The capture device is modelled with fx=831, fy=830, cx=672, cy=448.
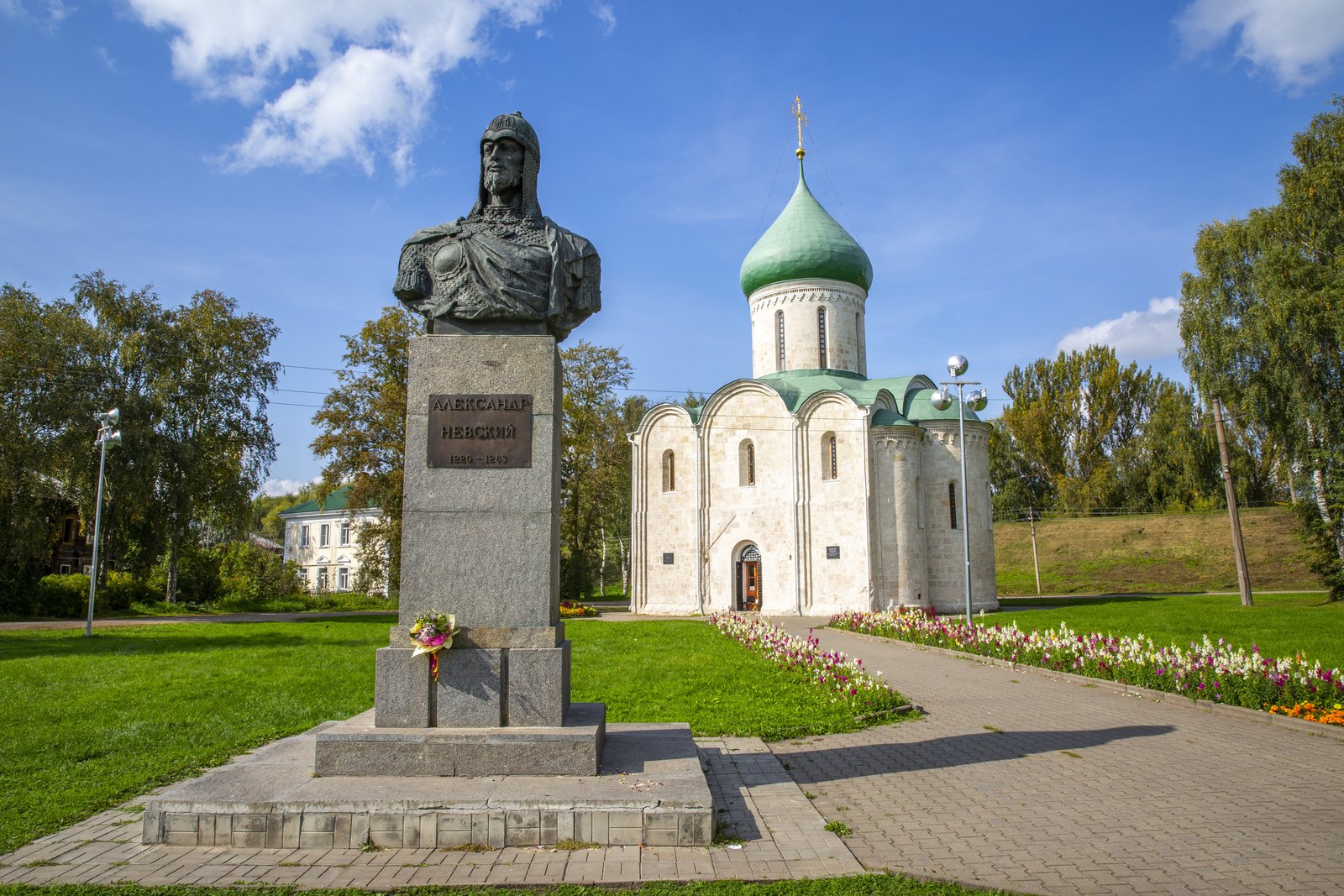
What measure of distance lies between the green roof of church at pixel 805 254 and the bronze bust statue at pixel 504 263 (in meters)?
25.0

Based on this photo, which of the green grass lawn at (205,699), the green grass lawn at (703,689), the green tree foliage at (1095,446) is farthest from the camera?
the green tree foliage at (1095,446)

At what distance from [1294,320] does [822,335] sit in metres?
14.0

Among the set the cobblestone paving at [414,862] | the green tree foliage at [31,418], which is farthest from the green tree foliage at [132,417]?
the cobblestone paving at [414,862]

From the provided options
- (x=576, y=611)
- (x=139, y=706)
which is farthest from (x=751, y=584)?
(x=139, y=706)

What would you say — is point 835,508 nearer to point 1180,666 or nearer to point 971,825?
point 1180,666

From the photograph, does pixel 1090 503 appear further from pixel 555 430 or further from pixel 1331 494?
pixel 555 430

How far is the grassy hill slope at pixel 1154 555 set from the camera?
37.7 meters

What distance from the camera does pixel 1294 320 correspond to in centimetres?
2284

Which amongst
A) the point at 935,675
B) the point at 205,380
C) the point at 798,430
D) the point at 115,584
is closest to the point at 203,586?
the point at 115,584

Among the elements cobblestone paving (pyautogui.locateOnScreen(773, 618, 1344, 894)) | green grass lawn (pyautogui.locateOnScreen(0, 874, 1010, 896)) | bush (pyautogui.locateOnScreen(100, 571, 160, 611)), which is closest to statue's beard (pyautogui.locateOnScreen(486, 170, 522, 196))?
green grass lawn (pyautogui.locateOnScreen(0, 874, 1010, 896))

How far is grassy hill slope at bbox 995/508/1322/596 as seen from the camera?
37.7m

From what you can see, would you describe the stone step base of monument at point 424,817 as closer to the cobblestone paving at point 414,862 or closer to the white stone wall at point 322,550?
the cobblestone paving at point 414,862

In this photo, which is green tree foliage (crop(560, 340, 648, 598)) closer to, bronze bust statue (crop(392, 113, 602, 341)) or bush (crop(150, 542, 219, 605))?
bush (crop(150, 542, 219, 605))

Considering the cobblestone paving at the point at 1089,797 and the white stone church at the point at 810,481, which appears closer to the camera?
the cobblestone paving at the point at 1089,797
